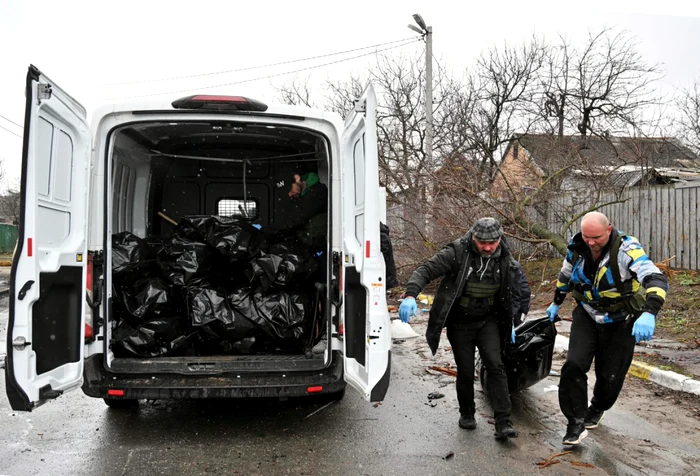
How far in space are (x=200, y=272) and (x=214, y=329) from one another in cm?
54

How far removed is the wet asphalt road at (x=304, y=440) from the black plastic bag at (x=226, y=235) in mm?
1312

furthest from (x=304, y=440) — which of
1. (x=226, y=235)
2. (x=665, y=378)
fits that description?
(x=665, y=378)

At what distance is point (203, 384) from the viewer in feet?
12.5

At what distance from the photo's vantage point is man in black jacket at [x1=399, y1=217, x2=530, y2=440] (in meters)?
4.12

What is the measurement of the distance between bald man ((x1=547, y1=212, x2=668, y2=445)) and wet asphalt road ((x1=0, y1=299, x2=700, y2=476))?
0.33m

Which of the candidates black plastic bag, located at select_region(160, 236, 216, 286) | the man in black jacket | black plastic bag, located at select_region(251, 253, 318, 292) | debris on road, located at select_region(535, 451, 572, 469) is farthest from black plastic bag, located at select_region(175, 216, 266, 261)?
debris on road, located at select_region(535, 451, 572, 469)

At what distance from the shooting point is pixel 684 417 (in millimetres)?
4559

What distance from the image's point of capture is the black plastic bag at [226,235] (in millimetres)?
4969

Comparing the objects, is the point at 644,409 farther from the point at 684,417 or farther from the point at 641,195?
the point at 641,195

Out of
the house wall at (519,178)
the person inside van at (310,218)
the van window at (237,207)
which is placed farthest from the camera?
the house wall at (519,178)

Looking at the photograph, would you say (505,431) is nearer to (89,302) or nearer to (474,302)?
(474,302)

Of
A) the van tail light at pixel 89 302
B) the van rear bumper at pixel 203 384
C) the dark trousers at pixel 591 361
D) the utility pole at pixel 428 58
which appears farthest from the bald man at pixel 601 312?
the utility pole at pixel 428 58

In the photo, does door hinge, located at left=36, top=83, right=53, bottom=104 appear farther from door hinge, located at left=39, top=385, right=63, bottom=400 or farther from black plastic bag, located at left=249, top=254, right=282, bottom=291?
black plastic bag, located at left=249, top=254, right=282, bottom=291

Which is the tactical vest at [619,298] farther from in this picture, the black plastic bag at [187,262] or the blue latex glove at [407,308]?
the black plastic bag at [187,262]
